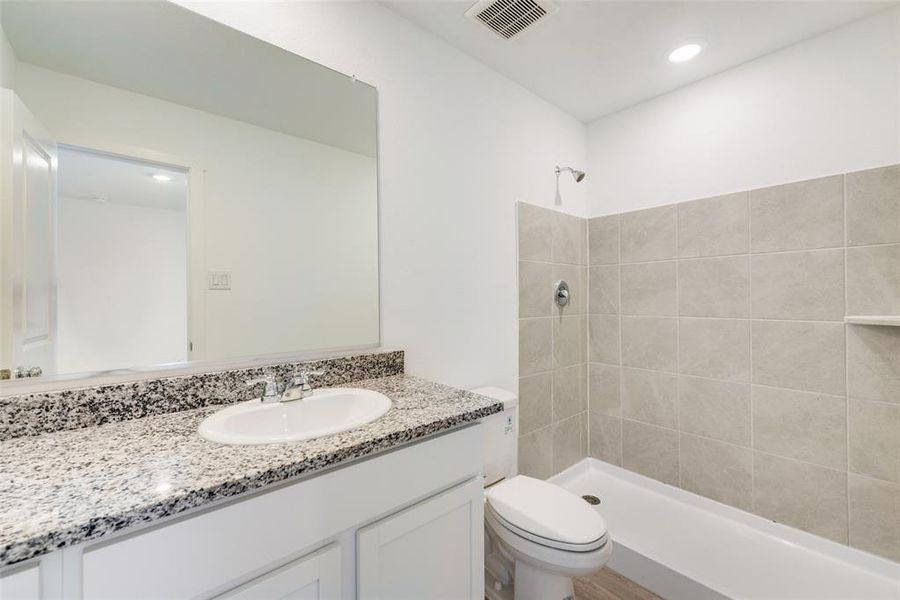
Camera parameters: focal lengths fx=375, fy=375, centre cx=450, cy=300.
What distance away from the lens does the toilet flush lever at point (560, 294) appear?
2131 mm

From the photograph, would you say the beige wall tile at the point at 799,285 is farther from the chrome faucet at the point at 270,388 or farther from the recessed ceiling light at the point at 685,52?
the chrome faucet at the point at 270,388

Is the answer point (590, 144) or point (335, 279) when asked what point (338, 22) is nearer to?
point (335, 279)

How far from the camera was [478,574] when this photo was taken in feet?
3.49

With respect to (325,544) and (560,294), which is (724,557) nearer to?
(560,294)

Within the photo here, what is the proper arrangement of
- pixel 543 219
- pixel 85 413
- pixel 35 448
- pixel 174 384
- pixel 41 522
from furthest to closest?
pixel 543 219 → pixel 174 384 → pixel 85 413 → pixel 35 448 → pixel 41 522

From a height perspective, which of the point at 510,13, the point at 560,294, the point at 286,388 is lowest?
the point at 286,388

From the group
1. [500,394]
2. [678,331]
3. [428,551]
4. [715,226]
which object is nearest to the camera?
[428,551]

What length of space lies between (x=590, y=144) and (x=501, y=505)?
2.15m

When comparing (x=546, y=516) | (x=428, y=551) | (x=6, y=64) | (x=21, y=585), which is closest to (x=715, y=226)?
(x=546, y=516)

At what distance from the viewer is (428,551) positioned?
0.93m

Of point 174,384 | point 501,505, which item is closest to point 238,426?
point 174,384

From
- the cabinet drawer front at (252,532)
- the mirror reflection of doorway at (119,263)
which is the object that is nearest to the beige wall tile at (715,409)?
the cabinet drawer front at (252,532)

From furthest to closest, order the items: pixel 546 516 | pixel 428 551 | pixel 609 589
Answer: pixel 609 589 → pixel 546 516 → pixel 428 551

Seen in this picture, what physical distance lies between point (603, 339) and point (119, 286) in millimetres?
2251
